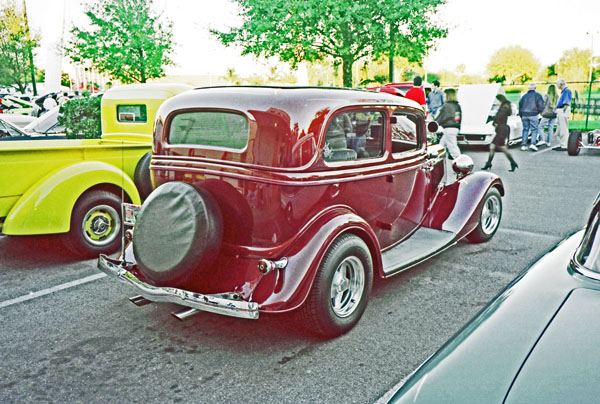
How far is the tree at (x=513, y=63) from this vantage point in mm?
92875

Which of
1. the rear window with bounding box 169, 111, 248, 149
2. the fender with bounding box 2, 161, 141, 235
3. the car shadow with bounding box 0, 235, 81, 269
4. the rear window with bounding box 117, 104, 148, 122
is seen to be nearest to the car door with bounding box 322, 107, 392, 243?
the rear window with bounding box 169, 111, 248, 149

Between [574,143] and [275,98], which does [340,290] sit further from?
[574,143]

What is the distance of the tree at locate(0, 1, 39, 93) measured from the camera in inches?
1126

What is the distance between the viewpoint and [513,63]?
94375mm

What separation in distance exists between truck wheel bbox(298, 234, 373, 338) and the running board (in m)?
0.34

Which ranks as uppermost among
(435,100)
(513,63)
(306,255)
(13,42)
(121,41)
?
(513,63)

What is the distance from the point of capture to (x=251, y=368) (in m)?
3.35

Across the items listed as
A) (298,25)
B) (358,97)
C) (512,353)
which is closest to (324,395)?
(512,353)

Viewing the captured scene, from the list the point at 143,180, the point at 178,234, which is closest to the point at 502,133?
the point at 143,180

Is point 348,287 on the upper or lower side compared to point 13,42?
lower

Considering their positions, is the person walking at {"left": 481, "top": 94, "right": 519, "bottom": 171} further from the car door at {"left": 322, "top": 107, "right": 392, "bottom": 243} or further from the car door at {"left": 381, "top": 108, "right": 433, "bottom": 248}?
the car door at {"left": 322, "top": 107, "right": 392, "bottom": 243}

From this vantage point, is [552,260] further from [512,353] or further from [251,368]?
[251,368]

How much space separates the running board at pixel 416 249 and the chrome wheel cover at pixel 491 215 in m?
1.06

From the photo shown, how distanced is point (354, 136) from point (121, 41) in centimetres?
1616
